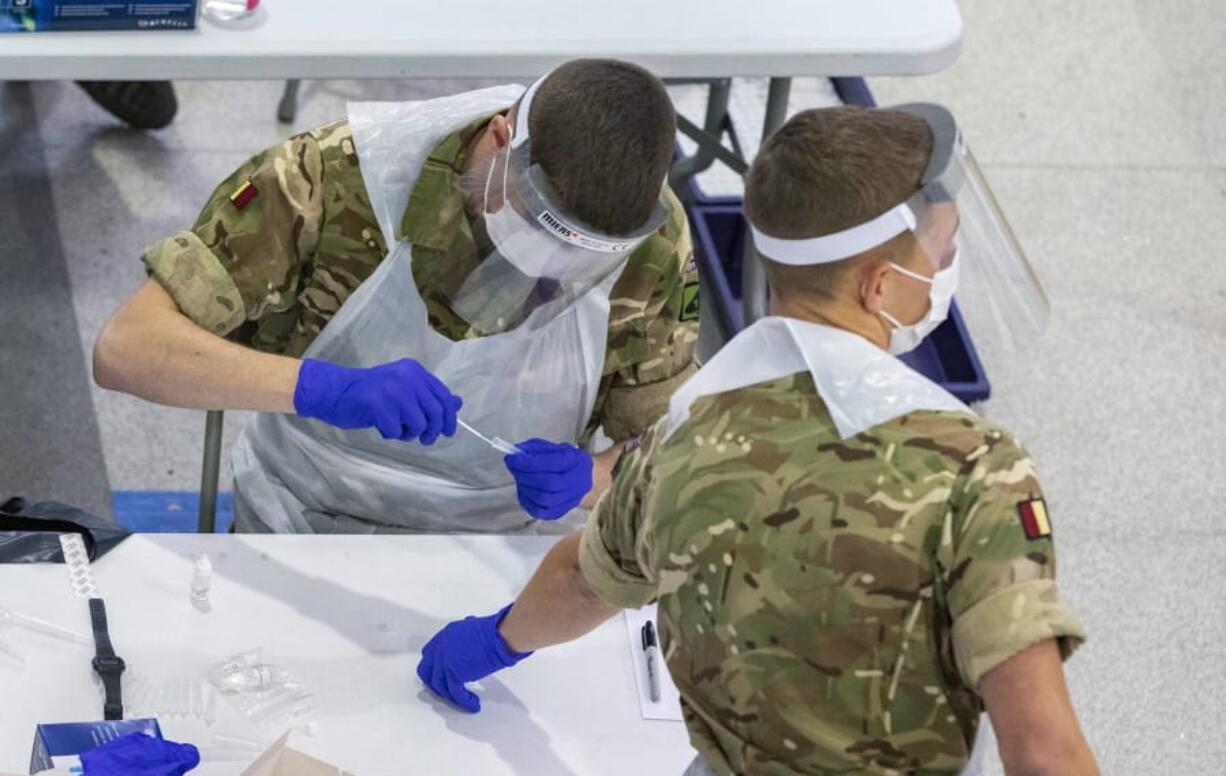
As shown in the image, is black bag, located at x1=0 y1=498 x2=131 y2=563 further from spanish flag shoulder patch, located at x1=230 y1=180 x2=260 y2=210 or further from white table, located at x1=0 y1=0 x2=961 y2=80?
white table, located at x1=0 y1=0 x2=961 y2=80

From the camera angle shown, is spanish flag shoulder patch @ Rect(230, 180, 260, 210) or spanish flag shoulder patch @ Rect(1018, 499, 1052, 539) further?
spanish flag shoulder patch @ Rect(230, 180, 260, 210)

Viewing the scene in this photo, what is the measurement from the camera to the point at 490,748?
62.2 inches

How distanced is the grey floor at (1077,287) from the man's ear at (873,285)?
158cm

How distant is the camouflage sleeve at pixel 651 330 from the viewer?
1860 millimetres

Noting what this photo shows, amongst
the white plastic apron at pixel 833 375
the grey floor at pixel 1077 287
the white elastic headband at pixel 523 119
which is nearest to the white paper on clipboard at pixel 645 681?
the white plastic apron at pixel 833 375

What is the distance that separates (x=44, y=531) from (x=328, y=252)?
1.40 ft

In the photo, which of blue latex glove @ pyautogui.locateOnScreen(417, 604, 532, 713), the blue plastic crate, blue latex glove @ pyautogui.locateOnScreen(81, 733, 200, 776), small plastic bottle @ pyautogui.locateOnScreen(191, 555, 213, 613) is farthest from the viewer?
the blue plastic crate

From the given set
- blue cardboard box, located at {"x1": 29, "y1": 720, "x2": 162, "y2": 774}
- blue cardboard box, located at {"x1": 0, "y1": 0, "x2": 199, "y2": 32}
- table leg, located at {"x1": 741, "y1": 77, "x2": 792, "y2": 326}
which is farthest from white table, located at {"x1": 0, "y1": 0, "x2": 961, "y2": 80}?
blue cardboard box, located at {"x1": 29, "y1": 720, "x2": 162, "y2": 774}

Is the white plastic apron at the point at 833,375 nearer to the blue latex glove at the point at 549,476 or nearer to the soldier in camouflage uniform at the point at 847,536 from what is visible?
the soldier in camouflage uniform at the point at 847,536

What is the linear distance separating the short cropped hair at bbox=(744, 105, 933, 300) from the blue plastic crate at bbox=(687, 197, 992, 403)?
1.80m

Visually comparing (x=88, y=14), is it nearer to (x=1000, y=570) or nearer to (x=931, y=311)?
(x=931, y=311)

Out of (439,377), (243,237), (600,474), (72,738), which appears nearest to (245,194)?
(243,237)

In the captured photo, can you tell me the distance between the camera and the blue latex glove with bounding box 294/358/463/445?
174 cm

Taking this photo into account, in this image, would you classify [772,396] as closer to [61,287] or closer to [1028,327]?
[1028,327]
